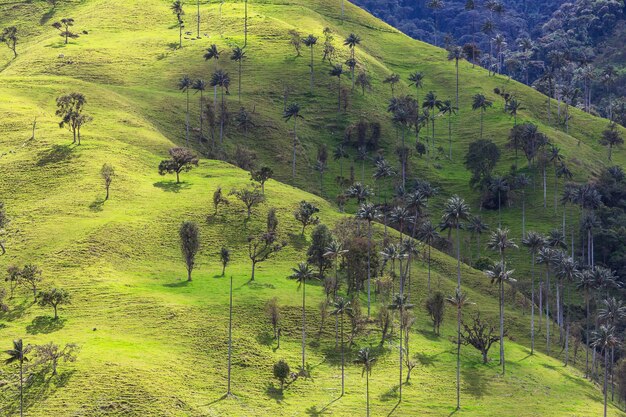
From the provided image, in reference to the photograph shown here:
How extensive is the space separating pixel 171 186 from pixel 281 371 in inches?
3060

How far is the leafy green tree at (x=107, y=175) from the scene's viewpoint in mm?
183250

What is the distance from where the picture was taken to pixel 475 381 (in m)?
143

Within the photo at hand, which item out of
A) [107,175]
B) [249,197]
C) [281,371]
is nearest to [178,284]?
[281,371]

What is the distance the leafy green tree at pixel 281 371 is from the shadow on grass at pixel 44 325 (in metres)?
34.0

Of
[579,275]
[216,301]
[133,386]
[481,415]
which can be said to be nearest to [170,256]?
[216,301]

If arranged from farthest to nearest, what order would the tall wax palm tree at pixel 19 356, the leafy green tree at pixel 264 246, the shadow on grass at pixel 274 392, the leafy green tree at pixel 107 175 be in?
the leafy green tree at pixel 107 175, the leafy green tree at pixel 264 246, the shadow on grass at pixel 274 392, the tall wax palm tree at pixel 19 356

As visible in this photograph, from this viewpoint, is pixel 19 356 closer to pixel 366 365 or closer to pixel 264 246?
pixel 366 365

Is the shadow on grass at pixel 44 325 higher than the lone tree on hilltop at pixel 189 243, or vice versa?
the lone tree on hilltop at pixel 189 243

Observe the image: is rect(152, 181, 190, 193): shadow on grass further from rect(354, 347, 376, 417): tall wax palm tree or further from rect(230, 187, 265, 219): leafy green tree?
rect(354, 347, 376, 417): tall wax palm tree

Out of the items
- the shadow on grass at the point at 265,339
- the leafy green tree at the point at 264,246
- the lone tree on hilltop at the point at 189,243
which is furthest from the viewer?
the leafy green tree at the point at 264,246

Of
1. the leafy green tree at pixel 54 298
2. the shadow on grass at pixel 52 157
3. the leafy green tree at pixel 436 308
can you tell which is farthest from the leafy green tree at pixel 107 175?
the leafy green tree at pixel 436 308

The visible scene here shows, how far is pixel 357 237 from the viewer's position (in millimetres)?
173625

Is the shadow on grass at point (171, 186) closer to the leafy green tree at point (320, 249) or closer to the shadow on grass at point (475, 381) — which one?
the leafy green tree at point (320, 249)

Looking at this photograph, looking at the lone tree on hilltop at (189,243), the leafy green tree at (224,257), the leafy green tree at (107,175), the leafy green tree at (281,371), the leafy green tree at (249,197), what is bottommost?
the leafy green tree at (281,371)
